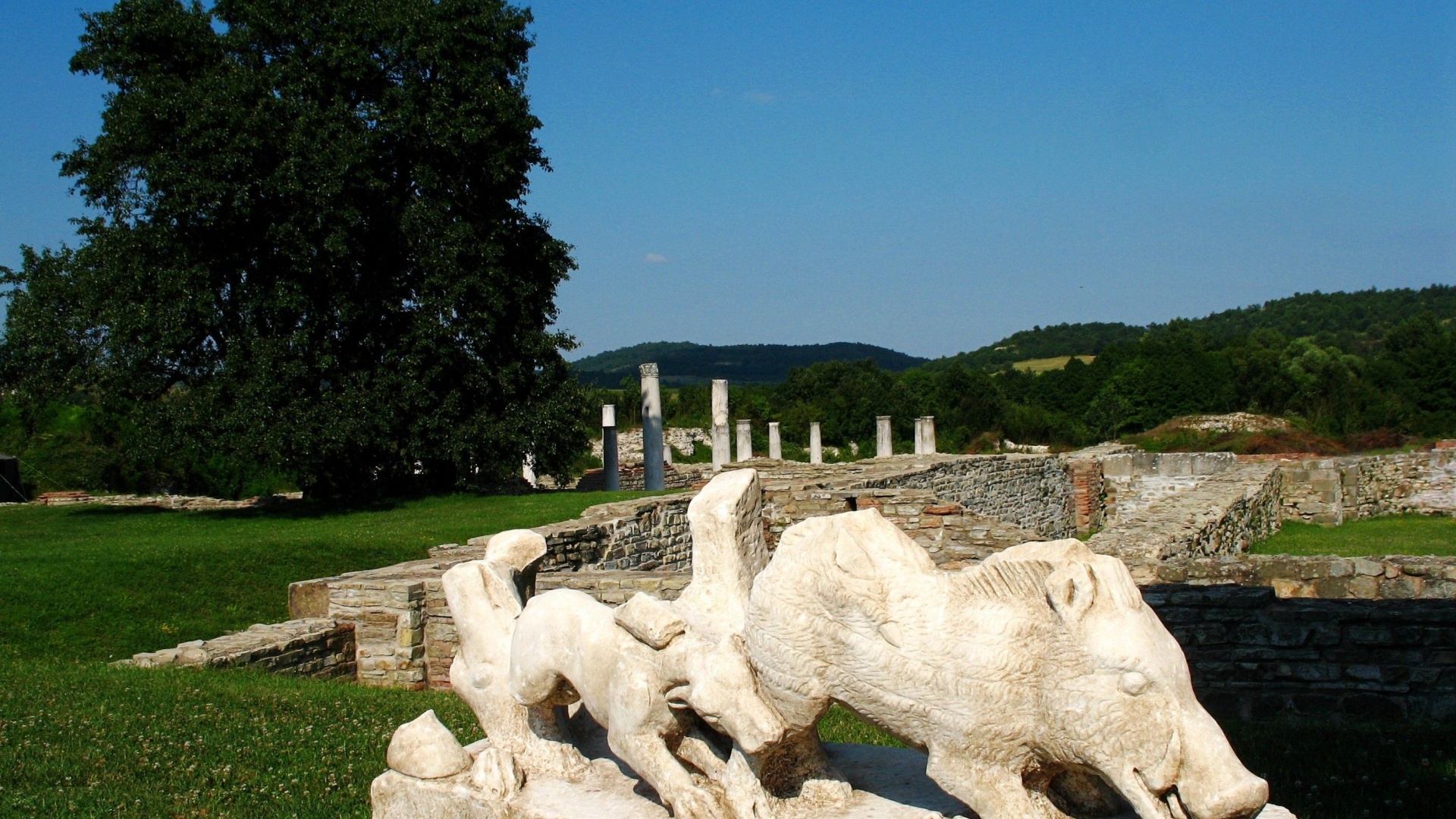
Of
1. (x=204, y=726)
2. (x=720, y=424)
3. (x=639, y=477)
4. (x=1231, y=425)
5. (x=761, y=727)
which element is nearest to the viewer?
(x=761, y=727)

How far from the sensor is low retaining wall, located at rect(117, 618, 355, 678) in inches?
313

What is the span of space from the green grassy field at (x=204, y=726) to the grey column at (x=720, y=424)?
1892 cm

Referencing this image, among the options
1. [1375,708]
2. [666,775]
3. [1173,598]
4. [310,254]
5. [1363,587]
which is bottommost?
[1375,708]

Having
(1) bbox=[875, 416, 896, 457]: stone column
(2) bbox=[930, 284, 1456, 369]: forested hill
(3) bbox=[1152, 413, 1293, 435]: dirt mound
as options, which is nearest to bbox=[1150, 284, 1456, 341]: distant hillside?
(2) bbox=[930, 284, 1456, 369]: forested hill

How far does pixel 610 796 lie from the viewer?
11.5ft

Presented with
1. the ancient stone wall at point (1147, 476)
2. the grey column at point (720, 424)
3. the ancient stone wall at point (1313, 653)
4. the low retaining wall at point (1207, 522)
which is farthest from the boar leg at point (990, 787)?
the grey column at point (720, 424)

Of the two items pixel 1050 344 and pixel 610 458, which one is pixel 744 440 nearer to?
pixel 610 458

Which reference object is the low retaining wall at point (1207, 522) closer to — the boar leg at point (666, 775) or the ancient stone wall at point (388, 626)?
the ancient stone wall at point (388, 626)

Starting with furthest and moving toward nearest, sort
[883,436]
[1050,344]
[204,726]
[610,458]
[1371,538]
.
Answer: [1050,344]
[883,436]
[610,458]
[1371,538]
[204,726]

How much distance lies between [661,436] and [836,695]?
79.5 feet

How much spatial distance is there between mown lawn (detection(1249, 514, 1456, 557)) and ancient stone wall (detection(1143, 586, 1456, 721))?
6575mm

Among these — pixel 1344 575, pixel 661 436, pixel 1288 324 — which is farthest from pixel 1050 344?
pixel 1344 575

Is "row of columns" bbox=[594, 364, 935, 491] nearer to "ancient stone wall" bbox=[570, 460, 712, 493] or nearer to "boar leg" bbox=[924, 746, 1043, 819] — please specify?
"ancient stone wall" bbox=[570, 460, 712, 493]

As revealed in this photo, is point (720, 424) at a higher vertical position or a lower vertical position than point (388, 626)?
higher
